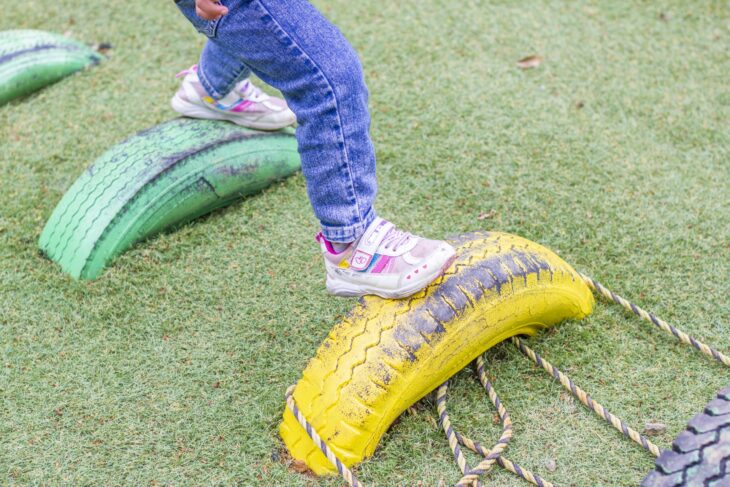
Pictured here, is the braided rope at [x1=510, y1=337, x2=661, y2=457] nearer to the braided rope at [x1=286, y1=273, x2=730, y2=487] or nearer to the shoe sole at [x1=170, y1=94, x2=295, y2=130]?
the braided rope at [x1=286, y1=273, x2=730, y2=487]

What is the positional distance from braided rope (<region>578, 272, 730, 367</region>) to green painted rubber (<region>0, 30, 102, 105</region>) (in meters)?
2.99

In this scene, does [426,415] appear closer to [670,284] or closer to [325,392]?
[325,392]

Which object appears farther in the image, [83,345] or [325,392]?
[83,345]

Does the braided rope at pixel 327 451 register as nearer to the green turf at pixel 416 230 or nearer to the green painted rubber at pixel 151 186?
the green turf at pixel 416 230

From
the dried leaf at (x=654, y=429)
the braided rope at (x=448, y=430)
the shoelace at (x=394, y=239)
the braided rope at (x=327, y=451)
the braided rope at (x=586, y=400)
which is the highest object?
the shoelace at (x=394, y=239)

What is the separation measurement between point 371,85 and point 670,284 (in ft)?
6.20

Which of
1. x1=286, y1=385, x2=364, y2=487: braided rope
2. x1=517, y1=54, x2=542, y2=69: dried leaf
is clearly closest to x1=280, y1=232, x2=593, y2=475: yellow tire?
x1=286, y1=385, x2=364, y2=487: braided rope

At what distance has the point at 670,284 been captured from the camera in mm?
2980

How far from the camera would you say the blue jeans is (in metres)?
2.06

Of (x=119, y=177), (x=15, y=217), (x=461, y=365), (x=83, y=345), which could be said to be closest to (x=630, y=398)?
(x=461, y=365)

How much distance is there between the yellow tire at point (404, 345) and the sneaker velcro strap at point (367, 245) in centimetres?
14

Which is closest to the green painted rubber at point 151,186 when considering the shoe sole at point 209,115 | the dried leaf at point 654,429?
the shoe sole at point 209,115

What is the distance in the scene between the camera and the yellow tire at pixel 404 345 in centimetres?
227

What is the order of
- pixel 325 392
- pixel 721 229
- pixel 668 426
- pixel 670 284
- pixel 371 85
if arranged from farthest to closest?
pixel 371 85 < pixel 721 229 < pixel 670 284 < pixel 668 426 < pixel 325 392
